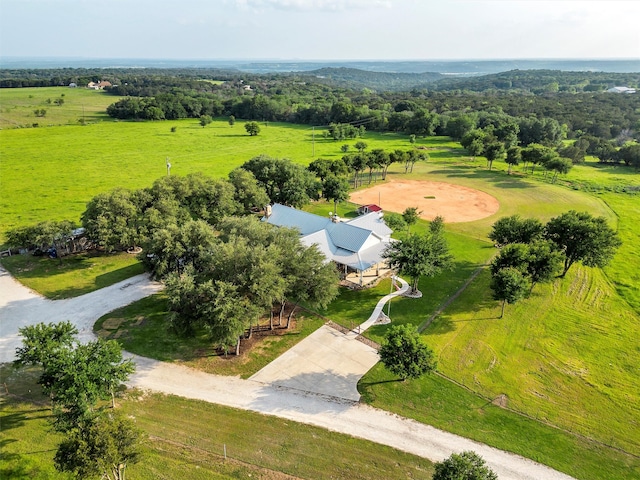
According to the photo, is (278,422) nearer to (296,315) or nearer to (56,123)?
(296,315)

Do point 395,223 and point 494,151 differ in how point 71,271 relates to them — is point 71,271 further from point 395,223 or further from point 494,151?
point 494,151

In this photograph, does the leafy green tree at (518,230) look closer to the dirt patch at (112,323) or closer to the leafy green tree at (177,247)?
the leafy green tree at (177,247)

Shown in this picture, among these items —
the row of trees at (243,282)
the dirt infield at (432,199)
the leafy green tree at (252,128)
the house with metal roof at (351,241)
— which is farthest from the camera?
the leafy green tree at (252,128)

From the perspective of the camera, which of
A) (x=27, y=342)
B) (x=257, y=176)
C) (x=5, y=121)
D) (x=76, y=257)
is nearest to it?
(x=27, y=342)

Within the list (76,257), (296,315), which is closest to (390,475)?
(296,315)

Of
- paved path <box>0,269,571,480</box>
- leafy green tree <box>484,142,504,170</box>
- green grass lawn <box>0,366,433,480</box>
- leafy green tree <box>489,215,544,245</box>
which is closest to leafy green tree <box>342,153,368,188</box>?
leafy green tree <box>484,142,504,170</box>

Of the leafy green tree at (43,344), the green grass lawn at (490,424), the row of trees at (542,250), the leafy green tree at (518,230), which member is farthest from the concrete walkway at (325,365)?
the leafy green tree at (518,230)

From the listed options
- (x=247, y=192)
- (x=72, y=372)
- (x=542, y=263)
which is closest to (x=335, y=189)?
(x=247, y=192)

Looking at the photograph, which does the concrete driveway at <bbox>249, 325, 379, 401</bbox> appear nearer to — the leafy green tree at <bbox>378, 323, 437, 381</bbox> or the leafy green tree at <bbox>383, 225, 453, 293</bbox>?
the leafy green tree at <bbox>378, 323, 437, 381</bbox>
